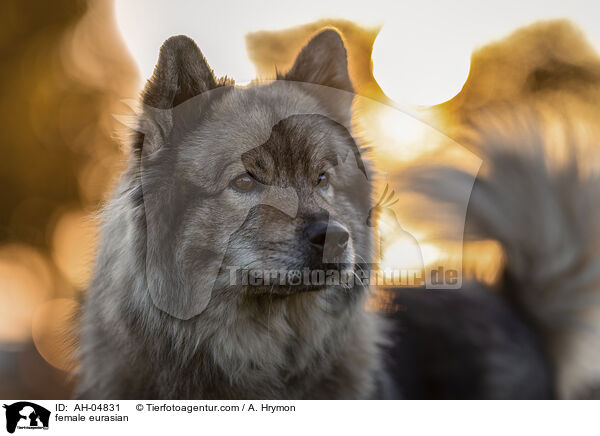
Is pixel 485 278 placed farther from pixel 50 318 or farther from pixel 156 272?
pixel 50 318

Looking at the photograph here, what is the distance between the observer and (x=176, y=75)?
1477 millimetres

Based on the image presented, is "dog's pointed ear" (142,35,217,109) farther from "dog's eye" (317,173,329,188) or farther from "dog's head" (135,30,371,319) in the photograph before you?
"dog's eye" (317,173,329,188)

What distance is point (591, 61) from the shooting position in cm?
216

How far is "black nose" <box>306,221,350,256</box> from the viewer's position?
4.82 ft

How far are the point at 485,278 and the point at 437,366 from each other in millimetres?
477

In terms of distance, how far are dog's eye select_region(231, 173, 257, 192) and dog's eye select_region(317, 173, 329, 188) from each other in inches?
10.0

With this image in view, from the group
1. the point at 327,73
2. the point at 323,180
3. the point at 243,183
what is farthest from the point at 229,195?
the point at 327,73

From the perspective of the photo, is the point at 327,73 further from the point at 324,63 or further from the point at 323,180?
the point at 323,180

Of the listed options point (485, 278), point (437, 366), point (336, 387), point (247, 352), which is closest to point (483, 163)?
point (485, 278)

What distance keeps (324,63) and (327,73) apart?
4cm
